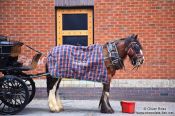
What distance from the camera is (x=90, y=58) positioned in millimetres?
9555

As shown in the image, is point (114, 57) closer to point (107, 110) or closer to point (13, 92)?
point (107, 110)

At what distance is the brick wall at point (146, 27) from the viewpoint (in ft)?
38.4

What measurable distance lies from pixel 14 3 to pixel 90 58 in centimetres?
348

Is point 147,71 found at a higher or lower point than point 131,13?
lower

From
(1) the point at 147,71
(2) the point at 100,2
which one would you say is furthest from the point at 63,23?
(1) the point at 147,71

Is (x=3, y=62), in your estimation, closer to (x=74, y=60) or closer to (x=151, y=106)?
(x=74, y=60)

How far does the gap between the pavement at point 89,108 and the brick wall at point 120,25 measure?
94 cm

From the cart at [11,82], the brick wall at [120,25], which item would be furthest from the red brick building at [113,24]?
the cart at [11,82]

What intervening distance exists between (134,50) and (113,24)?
89.6 inches

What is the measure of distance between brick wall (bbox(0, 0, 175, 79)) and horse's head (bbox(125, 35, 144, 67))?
2.06 meters

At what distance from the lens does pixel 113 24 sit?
1178cm

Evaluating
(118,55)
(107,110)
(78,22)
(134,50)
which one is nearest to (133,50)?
(134,50)

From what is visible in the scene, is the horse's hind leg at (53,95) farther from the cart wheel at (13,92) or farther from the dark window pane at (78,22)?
the dark window pane at (78,22)

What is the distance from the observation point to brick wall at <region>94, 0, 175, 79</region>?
38.4 feet
